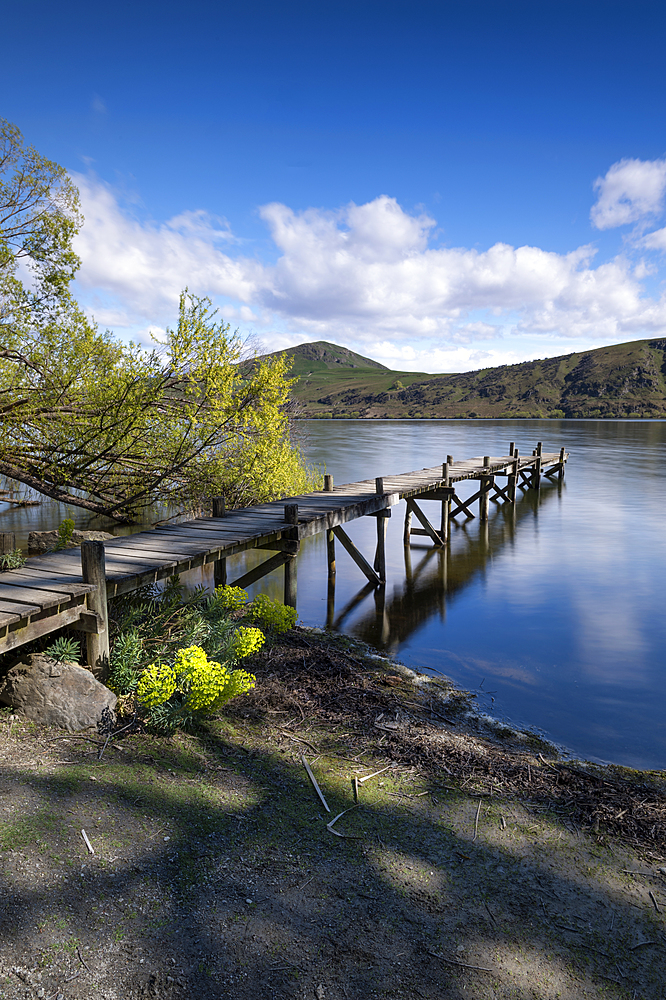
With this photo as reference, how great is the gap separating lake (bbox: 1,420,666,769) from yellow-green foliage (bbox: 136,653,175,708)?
4869 millimetres

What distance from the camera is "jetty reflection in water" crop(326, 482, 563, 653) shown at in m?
12.4

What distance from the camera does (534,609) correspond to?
14102 millimetres

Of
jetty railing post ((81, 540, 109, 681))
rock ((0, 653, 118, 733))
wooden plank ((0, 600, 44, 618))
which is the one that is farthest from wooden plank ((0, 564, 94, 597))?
rock ((0, 653, 118, 733))

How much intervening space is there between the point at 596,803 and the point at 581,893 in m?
1.33

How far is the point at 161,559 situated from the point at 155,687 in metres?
2.48

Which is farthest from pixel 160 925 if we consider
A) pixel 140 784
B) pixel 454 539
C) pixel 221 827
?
pixel 454 539

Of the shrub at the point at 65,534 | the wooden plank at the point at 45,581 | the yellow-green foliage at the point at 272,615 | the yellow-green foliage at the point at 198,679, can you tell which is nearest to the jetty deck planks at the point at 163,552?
the wooden plank at the point at 45,581

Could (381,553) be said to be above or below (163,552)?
below

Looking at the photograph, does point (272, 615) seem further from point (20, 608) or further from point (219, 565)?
point (20, 608)

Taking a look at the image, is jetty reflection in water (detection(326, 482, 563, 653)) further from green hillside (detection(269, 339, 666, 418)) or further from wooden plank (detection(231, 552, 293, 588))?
green hillside (detection(269, 339, 666, 418))

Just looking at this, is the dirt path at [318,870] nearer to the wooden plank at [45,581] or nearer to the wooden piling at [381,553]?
the wooden plank at [45,581]

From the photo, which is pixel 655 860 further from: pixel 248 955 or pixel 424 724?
pixel 248 955

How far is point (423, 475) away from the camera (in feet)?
65.6

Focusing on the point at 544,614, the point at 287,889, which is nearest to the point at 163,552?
the point at 287,889
